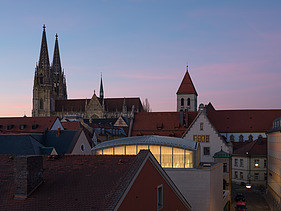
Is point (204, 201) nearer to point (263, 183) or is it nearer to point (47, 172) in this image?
point (47, 172)

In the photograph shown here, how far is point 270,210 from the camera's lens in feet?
149

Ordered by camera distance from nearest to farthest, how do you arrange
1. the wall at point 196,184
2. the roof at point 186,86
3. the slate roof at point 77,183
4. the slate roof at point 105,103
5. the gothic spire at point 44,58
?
the slate roof at point 77,183, the wall at point 196,184, the roof at point 186,86, the slate roof at point 105,103, the gothic spire at point 44,58

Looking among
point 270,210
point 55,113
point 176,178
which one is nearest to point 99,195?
point 176,178

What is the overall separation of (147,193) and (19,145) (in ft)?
103

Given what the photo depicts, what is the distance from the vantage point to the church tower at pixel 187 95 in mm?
115125

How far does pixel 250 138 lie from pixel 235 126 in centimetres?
387

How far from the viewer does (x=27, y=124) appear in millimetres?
69875

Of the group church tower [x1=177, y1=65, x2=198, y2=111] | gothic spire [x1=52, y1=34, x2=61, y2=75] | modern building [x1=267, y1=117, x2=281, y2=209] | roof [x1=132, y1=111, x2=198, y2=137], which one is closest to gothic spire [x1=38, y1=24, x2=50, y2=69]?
gothic spire [x1=52, y1=34, x2=61, y2=75]

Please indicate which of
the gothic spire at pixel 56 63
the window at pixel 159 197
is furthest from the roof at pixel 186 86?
the window at pixel 159 197

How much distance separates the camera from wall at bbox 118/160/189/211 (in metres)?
14.9

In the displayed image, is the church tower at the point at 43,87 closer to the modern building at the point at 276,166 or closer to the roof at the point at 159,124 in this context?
the roof at the point at 159,124

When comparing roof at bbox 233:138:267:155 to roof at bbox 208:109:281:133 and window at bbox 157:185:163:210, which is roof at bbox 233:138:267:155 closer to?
roof at bbox 208:109:281:133

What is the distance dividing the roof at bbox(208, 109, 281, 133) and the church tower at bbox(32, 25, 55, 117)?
111m

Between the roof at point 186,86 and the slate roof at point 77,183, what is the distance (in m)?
99.5
